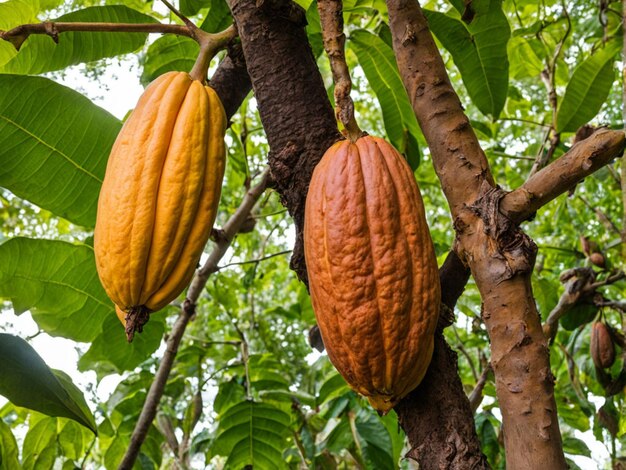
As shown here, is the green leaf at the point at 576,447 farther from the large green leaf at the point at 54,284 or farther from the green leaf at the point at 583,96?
the large green leaf at the point at 54,284

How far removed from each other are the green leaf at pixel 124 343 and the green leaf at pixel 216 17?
628mm

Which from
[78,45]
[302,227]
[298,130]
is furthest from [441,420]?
[78,45]

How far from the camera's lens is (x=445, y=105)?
86 cm

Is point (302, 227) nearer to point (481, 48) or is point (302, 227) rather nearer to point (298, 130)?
point (298, 130)

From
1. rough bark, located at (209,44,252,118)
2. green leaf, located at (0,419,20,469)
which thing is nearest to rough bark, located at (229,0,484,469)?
rough bark, located at (209,44,252,118)

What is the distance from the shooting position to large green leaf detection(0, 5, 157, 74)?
1.22m

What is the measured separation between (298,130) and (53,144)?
0.48 metres

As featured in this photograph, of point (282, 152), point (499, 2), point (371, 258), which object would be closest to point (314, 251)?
point (371, 258)

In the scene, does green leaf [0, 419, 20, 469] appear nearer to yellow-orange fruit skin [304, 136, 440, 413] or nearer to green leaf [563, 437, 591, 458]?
yellow-orange fruit skin [304, 136, 440, 413]

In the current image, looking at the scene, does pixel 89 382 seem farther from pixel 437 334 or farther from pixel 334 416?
pixel 437 334

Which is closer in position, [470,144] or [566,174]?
[566,174]

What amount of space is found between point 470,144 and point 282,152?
25cm

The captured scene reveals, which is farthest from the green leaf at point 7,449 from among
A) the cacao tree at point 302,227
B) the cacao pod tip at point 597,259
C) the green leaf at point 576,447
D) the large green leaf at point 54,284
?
Result: the cacao pod tip at point 597,259

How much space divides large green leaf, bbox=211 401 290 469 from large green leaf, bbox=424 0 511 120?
3.18 ft
